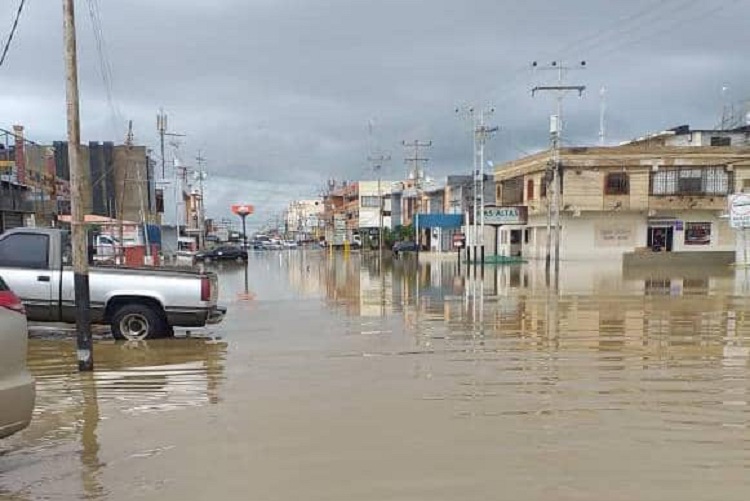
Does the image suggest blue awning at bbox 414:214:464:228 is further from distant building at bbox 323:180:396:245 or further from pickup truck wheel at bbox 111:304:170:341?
pickup truck wheel at bbox 111:304:170:341

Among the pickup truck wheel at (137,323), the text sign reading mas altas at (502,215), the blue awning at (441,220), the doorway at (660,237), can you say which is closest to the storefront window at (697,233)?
the doorway at (660,237)

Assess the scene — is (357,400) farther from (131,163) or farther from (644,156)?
(131,163)

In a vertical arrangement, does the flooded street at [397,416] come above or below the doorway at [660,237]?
below

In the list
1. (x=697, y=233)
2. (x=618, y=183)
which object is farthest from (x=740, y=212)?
(x=697, y=233)

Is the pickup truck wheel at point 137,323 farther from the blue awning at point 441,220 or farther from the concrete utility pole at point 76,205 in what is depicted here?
the blue awning at point 441,220

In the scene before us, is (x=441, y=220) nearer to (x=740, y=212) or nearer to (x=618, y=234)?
(x=618, y=234)

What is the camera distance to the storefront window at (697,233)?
182 feet

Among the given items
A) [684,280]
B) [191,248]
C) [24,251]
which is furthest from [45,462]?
[191,248]

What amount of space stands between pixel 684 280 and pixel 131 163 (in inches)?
2890

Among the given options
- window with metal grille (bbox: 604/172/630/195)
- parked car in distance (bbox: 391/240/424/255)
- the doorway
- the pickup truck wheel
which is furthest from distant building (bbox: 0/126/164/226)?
the doorway

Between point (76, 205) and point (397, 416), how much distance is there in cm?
534

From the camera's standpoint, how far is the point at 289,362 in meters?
10.8

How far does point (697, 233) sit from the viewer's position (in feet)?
182

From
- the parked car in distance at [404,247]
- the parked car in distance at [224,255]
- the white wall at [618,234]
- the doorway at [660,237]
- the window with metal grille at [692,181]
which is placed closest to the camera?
the window with metal grille at [692,181]
